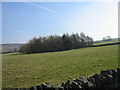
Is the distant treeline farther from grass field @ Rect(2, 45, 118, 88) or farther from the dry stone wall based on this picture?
the dry stone wall

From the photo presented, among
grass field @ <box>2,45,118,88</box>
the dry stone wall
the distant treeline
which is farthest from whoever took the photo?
the distant treeline

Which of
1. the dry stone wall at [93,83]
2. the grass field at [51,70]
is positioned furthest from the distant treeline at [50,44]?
the dry stone wall at [93,83]

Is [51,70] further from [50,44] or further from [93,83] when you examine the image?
[50,44]

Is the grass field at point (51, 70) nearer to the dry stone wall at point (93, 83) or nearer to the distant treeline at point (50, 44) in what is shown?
the dry stone wall at point (93, 83)

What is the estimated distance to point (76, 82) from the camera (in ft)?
15.1

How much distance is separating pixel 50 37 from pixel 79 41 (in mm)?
18279

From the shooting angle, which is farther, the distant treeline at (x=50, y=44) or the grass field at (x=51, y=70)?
the distant treeline at (x=50, y=44)

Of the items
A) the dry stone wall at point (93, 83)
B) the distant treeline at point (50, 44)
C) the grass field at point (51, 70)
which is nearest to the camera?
the dry stone wall at point (93, 83)

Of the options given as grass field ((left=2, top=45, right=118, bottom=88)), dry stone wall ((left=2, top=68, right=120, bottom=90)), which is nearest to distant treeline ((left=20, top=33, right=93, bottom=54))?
grass field ((left=2, top=45, right=118, bottom=88))

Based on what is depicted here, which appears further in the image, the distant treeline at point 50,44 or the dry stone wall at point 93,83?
the distant treeline at point 50,44

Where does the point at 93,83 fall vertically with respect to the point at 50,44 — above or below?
below

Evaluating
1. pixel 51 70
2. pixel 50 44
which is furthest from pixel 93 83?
pixel 50 44

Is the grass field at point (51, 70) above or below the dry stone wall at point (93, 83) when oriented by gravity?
below

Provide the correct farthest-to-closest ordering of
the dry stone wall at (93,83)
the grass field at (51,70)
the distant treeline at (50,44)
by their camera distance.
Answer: the distant treeline at (50,44)
the grass field at (51,70)
the dry stone wall at (93,83)
